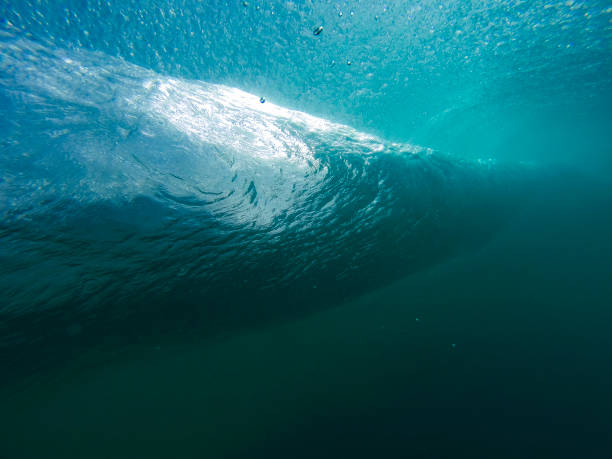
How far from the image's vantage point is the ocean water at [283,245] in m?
3.46

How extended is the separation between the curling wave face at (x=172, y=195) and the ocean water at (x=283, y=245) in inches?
1.6

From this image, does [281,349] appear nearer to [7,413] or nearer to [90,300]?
[90,300]

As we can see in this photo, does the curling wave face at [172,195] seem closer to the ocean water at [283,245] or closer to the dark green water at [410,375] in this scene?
the ocean water at [283,245]

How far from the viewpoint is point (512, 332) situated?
729 cm

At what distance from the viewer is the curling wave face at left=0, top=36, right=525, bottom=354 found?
2996 mm

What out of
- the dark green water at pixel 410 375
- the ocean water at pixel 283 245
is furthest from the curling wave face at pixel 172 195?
the dark green water at pixel 410 375

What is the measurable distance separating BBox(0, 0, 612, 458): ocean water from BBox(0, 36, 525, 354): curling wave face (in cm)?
4

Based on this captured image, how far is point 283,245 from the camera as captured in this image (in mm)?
6215

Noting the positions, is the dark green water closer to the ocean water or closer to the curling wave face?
the ocean water

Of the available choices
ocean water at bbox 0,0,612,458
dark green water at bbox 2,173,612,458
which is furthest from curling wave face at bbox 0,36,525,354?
dark green water at bbox 2,173,612,458

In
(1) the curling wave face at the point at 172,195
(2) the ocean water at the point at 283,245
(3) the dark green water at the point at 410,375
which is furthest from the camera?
(3) the dark green water at the point at 410,375

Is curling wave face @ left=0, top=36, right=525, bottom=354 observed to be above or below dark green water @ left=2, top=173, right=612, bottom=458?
above

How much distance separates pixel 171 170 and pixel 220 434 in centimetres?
1112

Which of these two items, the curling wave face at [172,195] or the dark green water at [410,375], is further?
the dark green water at [410,375]
